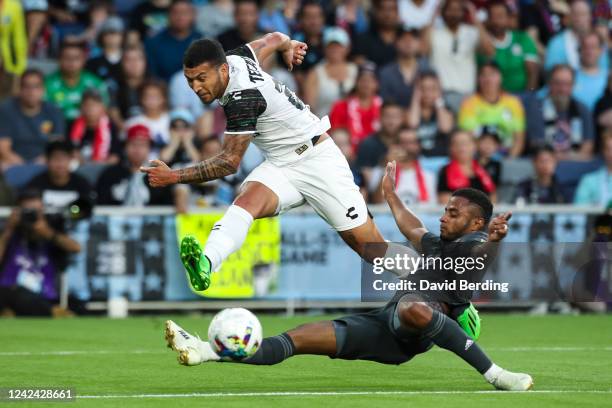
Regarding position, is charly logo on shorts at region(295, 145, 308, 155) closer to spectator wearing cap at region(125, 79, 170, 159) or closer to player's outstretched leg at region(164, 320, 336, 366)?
player's outstretched leg at region(164, 320, 336, 366)

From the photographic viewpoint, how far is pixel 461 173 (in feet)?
56.4

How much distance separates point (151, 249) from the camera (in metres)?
16.3

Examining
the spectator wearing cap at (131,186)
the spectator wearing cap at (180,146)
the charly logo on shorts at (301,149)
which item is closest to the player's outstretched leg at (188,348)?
the charly logo on shorts at (301,149)

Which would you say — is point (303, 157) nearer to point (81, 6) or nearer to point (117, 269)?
point (117, 269)

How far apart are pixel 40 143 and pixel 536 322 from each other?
7232 millimetres

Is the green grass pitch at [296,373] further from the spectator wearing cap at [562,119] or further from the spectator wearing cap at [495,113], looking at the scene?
the spectator wearing cap at [562,119]

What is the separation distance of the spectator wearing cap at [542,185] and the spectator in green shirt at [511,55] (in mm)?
2606

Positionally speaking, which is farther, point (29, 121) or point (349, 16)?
point (349, 16)

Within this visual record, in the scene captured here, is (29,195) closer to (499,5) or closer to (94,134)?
(94,134)

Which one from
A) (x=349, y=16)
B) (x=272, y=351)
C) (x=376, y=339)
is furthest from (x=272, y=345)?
(x=349, y=16)

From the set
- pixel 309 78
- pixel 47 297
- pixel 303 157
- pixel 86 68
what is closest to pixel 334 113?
pixel 309 78

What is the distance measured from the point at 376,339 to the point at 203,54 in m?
2.56

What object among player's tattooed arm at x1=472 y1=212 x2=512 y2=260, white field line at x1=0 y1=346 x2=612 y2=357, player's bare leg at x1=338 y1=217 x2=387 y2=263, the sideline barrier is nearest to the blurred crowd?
the sideline barrier

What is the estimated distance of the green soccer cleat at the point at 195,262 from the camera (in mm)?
9102
